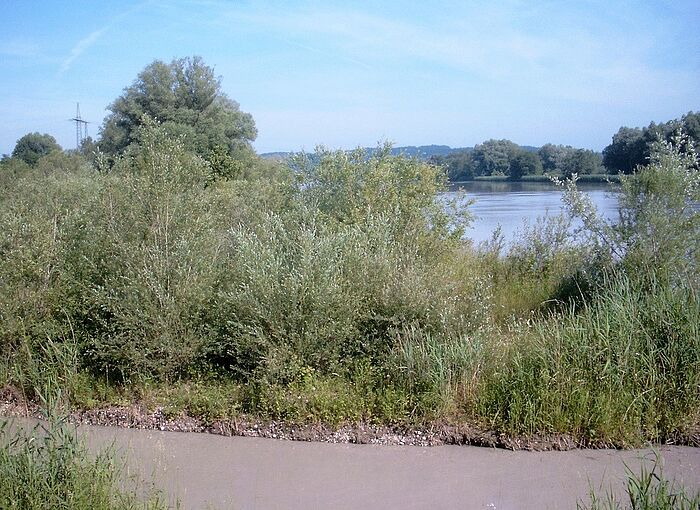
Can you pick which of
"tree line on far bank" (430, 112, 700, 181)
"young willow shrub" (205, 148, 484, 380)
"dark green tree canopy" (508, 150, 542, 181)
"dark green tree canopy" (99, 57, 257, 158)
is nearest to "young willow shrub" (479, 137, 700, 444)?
"young willow shrub" (205, 148, 484, 380)

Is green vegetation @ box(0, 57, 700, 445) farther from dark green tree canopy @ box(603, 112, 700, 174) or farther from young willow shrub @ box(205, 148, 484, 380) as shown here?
dark green tree canopy @ box(603, 112, 700, 174)

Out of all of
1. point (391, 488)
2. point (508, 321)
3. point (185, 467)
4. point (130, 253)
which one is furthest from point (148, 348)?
point (508, 321)

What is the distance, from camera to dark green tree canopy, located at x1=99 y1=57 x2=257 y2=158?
3284 cm

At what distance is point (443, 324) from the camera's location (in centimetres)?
729

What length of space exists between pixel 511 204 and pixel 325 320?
14740 mm

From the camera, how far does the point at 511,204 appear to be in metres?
20.8

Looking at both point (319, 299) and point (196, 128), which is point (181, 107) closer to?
point (196, 128)

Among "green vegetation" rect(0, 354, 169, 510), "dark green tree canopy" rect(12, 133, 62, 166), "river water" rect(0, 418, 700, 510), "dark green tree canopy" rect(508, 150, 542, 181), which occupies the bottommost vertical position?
"river water" rect(0, 418, 700, 510)

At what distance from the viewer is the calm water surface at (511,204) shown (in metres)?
10.4

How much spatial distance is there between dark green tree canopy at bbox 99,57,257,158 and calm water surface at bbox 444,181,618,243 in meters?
14.0

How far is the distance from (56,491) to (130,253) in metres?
3.79

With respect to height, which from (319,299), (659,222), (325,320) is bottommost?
(325,320)

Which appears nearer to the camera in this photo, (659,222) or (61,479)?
(61,479)

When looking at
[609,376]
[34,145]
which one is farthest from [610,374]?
[34,145]
